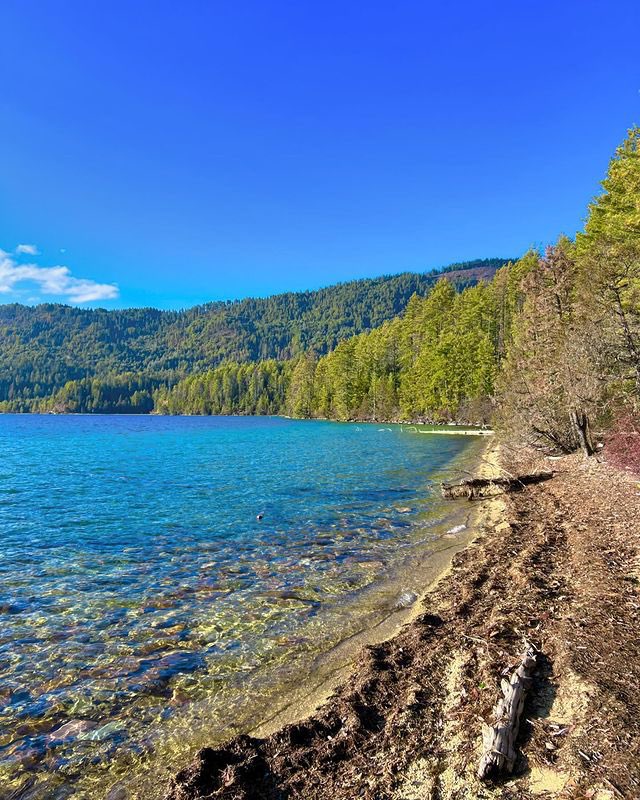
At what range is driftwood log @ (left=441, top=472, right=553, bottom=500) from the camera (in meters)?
21.5

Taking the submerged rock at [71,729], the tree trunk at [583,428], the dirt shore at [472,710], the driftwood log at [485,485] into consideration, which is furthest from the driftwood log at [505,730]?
the tree trunk at [583,428]

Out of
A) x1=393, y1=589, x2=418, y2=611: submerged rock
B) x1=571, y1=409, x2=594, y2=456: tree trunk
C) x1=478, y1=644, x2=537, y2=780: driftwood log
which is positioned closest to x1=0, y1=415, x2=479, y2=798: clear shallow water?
x1=393, y1=589, x2=418, y2=611: submerged rock

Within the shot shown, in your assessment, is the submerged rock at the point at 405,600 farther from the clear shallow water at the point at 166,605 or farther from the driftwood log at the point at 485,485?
the driftwood log at the point at 485,485

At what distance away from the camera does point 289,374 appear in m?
175

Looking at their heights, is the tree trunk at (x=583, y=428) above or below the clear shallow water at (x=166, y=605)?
above

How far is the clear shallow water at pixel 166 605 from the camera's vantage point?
624 centimetres

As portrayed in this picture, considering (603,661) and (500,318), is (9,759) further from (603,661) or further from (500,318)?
(500,318)

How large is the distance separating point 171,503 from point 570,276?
82.9 feet

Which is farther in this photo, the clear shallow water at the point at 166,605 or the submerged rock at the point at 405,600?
the submerged rock at the point at 405,600

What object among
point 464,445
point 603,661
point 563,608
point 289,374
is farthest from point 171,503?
point 289,374

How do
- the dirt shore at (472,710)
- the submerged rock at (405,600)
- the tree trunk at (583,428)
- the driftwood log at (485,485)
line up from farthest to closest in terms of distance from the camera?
the tree trunk at (583,428) < the driftwood log at (485,485) < the submerged rock at (405,600) < the dirt shore at (472,710)

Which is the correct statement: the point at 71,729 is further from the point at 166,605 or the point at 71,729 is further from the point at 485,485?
the point at 485,485

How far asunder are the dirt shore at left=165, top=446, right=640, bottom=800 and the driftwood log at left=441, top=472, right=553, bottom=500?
10.7m

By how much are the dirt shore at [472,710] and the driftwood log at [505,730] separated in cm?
11
